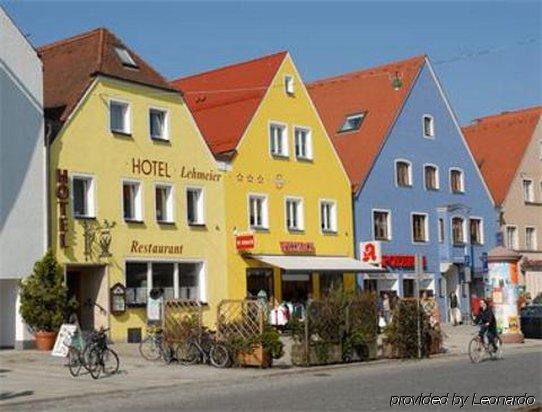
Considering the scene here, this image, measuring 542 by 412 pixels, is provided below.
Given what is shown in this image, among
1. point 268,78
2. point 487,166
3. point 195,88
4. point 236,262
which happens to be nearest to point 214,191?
point 236,262

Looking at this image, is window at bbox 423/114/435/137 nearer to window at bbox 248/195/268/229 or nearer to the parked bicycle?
window at bbox 248/195/268/229

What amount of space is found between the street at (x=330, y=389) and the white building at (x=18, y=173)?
10645 millimetres

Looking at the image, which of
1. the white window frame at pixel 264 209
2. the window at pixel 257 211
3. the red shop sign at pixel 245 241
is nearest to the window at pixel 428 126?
the white window frame at pixel 264 209

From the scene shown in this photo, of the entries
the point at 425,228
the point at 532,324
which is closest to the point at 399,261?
the point at 425,228

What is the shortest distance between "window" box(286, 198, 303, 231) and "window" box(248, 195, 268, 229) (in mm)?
1397

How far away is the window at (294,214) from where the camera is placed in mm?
41562

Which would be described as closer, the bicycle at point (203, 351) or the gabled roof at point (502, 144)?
the bicycle at point (203, 351)

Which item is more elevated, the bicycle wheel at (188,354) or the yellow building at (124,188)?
the yellow building at (124,188)

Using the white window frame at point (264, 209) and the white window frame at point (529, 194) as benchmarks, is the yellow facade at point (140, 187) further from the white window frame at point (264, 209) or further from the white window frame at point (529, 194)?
the white window frame at point (529, 194)

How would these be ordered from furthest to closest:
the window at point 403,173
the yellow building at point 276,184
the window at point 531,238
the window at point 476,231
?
the window at point 531,238 → the window at point 476,231 → the window at point 403,173 → the yellow building at point 276,184

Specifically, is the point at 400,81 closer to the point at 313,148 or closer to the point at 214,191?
the point at 313,148

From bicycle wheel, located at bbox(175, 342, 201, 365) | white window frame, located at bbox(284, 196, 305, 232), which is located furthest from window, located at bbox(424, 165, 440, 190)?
bicycle wheel, located at bbox(175, 342, 201, 365)

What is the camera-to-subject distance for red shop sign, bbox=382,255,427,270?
45.8 m

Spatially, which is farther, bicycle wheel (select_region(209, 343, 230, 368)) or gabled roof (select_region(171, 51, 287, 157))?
gabled roof (select_region(171, 51, 287, 157))
